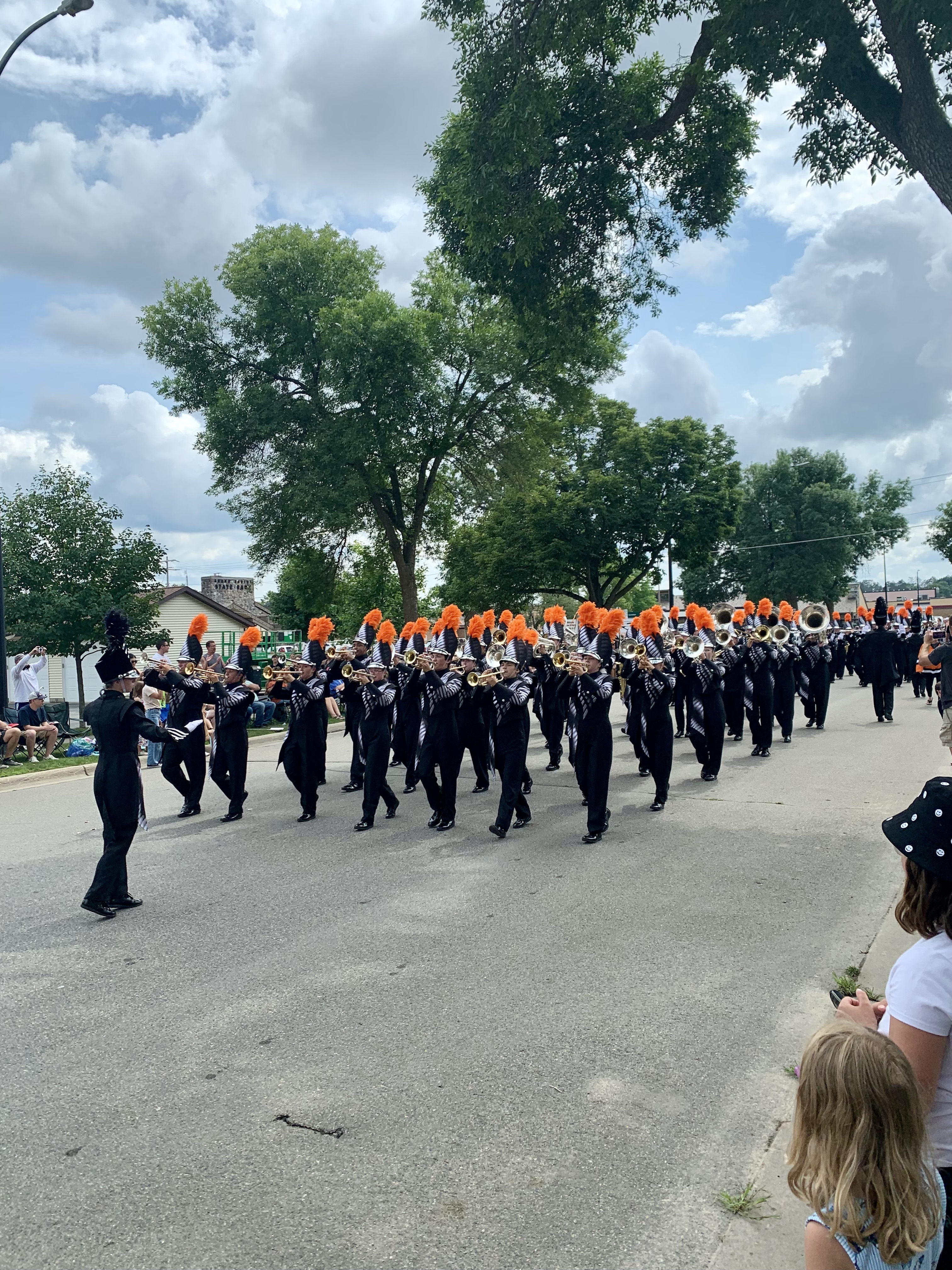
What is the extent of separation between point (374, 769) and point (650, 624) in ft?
12.7

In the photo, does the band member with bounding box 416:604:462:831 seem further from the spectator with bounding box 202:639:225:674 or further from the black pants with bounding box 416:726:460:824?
the spectator with bounding box 202:639:225:674

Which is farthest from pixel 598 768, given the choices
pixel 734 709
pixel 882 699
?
pixel 882 699

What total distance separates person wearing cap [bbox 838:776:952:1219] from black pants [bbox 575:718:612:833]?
6584mm

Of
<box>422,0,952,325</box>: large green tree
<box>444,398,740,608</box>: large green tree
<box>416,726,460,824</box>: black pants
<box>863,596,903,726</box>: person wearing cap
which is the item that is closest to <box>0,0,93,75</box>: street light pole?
<box>422,0,952,325</box>: large green tree

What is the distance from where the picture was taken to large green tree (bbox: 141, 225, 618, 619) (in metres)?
25.6

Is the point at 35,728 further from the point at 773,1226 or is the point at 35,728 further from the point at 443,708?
the point at 773,1226

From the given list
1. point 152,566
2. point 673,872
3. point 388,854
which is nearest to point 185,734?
point 388,854

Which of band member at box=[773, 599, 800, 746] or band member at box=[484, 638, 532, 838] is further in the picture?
band member at box=[773, 599, 800, 746]

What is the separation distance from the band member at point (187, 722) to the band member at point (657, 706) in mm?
4961

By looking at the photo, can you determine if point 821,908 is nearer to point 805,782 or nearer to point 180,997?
point 180,997

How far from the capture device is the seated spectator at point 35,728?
14.8 metres

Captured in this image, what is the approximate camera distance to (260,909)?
6.88 m

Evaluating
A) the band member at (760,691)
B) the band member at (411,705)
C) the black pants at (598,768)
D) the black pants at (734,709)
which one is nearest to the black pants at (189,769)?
the band member at (411,705)

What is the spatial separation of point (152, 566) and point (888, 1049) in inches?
915
